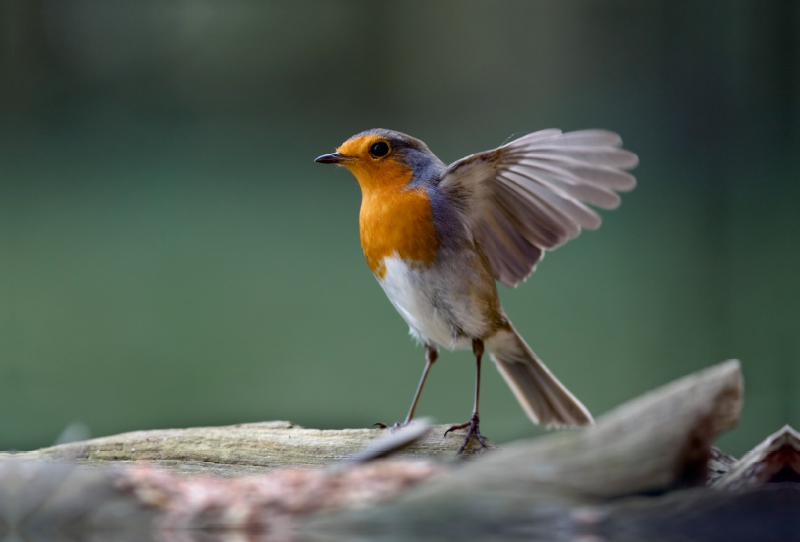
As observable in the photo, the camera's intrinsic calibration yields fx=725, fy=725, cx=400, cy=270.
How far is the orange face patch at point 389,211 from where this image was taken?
1784 millimetres

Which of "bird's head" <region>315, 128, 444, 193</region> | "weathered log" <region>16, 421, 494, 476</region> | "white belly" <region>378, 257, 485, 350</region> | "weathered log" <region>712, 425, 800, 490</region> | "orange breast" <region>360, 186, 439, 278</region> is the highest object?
"bird's head" <region>315, 128, 444, 193</region>

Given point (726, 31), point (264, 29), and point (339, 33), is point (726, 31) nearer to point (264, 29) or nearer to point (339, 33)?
point (339, 33)

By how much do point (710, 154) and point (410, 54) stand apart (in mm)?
1416

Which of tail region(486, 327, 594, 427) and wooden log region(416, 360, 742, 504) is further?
tail region(486, 327, 594, 427)

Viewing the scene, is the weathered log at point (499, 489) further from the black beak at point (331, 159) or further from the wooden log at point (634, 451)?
the black beak at point (331, 159)

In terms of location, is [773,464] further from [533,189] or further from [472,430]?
[533,189]

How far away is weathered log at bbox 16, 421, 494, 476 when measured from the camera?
1638mm

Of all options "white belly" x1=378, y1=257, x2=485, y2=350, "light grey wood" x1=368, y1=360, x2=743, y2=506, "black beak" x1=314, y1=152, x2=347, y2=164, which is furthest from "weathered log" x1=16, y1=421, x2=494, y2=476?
"black beak" x1=314, y1=152, x2=347, y2=164

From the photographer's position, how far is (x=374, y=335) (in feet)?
10.2

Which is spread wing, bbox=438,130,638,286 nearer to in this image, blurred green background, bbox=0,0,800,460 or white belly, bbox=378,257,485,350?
white belly, bbox=378,257,485,350

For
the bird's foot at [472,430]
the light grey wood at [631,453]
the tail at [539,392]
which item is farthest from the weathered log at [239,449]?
the light grey wood at [631,453]

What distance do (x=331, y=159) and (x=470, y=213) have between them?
39 cm

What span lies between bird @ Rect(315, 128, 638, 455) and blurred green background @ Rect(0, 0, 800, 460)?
99 centimetres

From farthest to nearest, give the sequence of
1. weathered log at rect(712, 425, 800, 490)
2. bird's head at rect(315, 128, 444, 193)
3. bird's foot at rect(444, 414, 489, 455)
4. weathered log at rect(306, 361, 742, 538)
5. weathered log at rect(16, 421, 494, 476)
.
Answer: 1. bird's head at rect(315, 128, 444, 193)
2. bird's foot at rect(444, 414, 489, 455)
3. weathered log at rect(16, 421, 494, 476)
4. weathered log at rect(712, 425, 800, 490)
5. weathered log at rect(306, 361, 742, 538)
